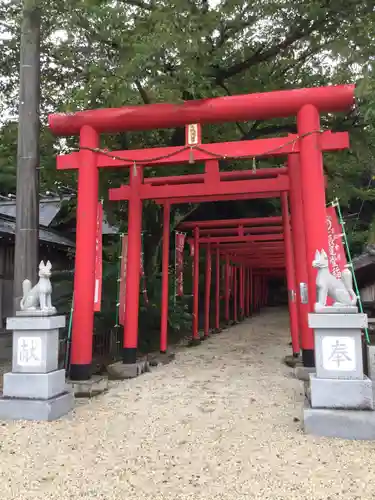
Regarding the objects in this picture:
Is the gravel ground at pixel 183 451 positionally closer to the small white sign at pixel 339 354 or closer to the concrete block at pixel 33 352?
the concrete block at pixel 33 352

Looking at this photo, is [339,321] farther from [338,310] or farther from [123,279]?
[123,279]

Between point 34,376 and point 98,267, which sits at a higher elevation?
point 98,267

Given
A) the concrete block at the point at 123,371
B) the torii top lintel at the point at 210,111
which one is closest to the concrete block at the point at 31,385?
the concrete block at the point at 123,371

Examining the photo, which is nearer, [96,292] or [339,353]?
[339,353]

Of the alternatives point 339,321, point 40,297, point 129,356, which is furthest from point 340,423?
point 129,356

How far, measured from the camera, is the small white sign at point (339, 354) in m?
4.91

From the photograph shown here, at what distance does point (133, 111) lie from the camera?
7.09 metres

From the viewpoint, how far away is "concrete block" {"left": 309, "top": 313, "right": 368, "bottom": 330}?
4910 millimetres

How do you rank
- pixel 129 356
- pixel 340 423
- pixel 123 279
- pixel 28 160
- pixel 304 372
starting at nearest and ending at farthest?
1. pixel 340 423
2. pixel 28 160
3. pixel 304 372
4. pixel 129 356
5. pixel 123 279

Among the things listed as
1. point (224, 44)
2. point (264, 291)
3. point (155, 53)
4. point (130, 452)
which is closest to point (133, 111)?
point (155, 53)

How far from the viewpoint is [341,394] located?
482 centimetres

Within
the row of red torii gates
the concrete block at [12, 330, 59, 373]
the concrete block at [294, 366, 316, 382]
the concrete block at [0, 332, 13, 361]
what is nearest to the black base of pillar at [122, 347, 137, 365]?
the row of red torii gates

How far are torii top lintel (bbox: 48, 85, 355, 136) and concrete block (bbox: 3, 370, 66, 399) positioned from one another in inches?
154

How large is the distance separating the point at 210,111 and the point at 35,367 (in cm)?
447
